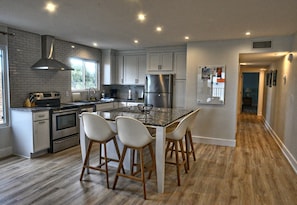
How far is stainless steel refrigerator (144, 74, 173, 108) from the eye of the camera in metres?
5.68

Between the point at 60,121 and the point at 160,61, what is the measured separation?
118 inches

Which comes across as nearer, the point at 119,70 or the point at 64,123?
the point at 64,123

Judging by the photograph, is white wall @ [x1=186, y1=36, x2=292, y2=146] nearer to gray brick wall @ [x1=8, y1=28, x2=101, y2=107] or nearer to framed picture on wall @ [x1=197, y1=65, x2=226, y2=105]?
framed picture on wall @ [x1=197, y1=65, x2=226, y2=105]

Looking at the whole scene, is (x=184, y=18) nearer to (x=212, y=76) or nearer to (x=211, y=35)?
(x=211, y=35)

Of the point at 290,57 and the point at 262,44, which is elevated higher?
the point at 262,44

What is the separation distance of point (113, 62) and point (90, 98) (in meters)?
1.34

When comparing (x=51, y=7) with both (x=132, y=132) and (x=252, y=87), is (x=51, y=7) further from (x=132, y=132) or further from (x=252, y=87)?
(x=252, y=87)

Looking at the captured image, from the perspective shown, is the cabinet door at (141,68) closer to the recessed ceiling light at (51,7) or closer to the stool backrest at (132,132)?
the recessed ceiling light at (51,7)

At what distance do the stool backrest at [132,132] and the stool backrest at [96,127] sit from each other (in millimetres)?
238

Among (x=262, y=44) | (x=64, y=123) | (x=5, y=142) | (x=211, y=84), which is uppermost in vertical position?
(x=262, y=44)

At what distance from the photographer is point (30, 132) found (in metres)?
3.96

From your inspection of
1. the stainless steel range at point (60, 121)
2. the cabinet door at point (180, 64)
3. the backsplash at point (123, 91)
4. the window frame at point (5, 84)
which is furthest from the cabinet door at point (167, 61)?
the window frame at point (5, 84)

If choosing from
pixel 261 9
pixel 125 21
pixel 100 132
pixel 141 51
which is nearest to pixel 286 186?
pixel 261 9

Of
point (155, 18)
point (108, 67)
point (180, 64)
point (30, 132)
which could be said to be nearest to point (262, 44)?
point (180, 64)
